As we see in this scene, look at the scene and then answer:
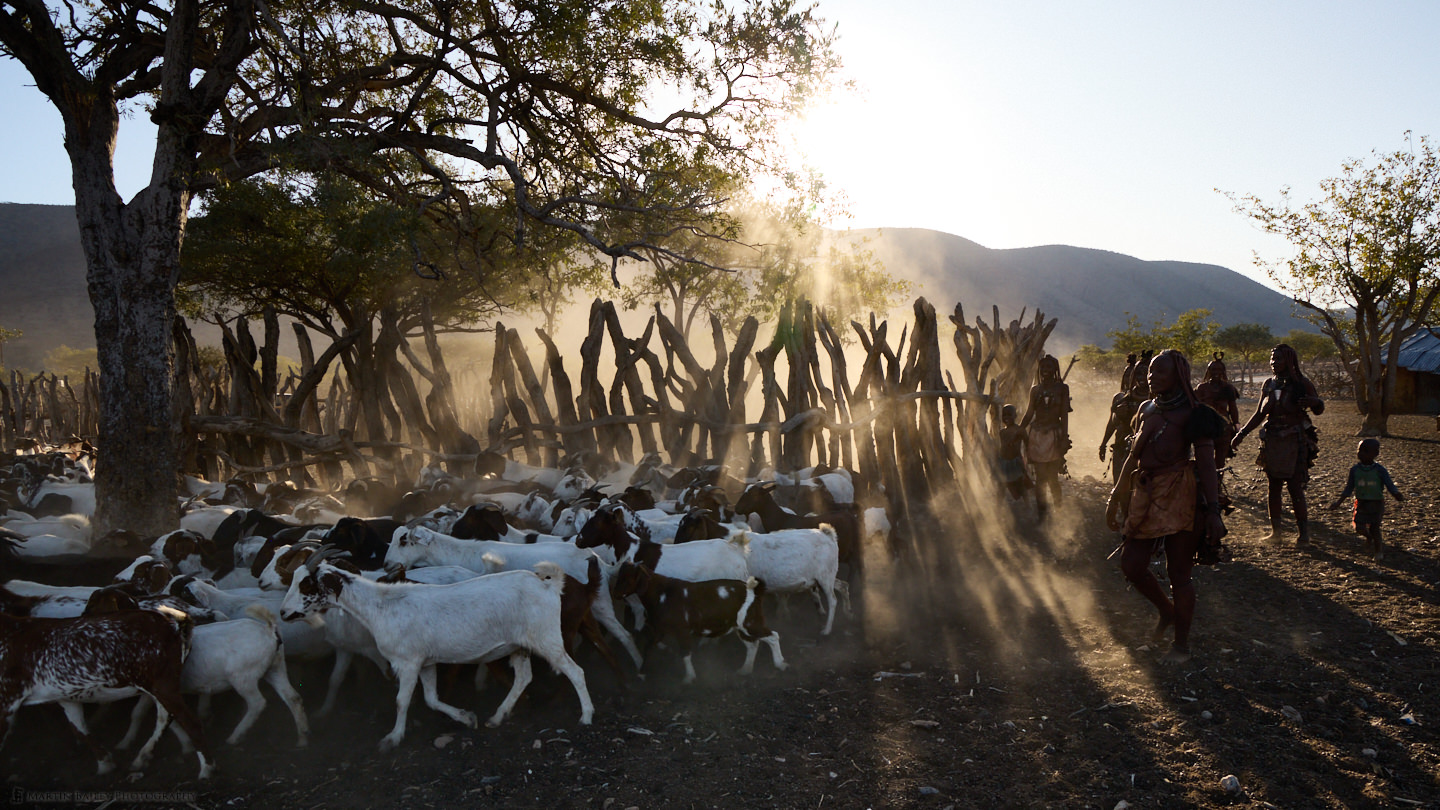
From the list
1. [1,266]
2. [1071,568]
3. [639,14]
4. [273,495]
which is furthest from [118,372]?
[1,266]

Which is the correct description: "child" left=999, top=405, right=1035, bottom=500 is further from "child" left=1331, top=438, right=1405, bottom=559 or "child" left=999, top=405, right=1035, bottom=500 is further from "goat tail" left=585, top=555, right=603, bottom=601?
"goat tail" left=585, top=555, right=603, bottom=601

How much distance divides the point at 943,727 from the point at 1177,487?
7.36ft

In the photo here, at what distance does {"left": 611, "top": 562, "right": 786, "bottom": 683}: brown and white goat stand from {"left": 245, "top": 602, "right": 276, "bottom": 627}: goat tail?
221 centimetres

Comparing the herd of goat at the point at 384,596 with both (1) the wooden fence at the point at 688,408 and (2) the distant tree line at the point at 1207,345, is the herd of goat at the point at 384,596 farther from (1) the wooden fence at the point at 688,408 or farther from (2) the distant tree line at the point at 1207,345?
(2) the distant tree line at the point at 1207,345

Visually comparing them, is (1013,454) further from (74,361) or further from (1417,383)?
(74,361)

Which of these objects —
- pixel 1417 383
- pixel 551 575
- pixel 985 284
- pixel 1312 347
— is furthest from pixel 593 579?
pixel 985 284

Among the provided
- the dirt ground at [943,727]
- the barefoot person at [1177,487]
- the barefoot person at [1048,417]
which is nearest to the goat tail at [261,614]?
the dirt ground at [943,727]

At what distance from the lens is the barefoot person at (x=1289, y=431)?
27.0 ft

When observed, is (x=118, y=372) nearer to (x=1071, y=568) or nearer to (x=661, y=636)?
(x=661, y=636)

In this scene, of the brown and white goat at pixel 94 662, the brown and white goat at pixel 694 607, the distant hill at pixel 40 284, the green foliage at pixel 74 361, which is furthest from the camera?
the distant hill at pixel 40 284

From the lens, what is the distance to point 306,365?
14.2 meters

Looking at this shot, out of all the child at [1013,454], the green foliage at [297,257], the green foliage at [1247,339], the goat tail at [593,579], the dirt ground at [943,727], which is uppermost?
the green foliage at [1247,339]

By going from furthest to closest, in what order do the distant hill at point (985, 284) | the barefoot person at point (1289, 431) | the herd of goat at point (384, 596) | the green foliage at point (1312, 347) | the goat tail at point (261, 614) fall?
the distant hill at point (985, 284) < the green foliage at point (1312, 347) < the barefoot person at point (1289, 431) < the goat tail at point (261, 614) < the herd of goat at point (384, 596)

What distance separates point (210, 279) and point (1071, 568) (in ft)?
47.2
